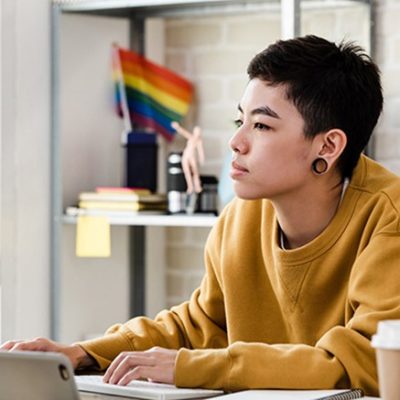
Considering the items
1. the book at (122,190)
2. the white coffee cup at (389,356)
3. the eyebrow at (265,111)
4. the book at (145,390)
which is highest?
the eyebrow at (265,111)

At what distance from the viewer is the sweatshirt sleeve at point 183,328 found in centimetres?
198

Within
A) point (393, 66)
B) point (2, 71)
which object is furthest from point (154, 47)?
point (393, 66)

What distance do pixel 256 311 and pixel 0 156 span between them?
130cm

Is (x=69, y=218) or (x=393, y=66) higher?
(x=393, y=66)

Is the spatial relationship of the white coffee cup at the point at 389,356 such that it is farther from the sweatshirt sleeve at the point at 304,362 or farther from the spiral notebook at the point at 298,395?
the sweatshirt sleeve at the point at 304,362

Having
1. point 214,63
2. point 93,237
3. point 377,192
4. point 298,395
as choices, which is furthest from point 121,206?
point 298,395

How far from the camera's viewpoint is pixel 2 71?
3.12 metres

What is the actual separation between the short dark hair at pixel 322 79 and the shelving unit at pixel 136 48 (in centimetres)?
104

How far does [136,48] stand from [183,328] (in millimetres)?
1601

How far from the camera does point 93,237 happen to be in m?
3.23

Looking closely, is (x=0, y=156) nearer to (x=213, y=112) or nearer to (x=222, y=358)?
(x=213, y=112)

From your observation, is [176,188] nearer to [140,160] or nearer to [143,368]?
[140,160]

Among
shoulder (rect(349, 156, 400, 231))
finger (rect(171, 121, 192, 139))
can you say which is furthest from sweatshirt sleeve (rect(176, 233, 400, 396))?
finger (rect(171, 121, 192, 139))

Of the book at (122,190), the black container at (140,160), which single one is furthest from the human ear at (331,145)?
the black container at (140,160)
